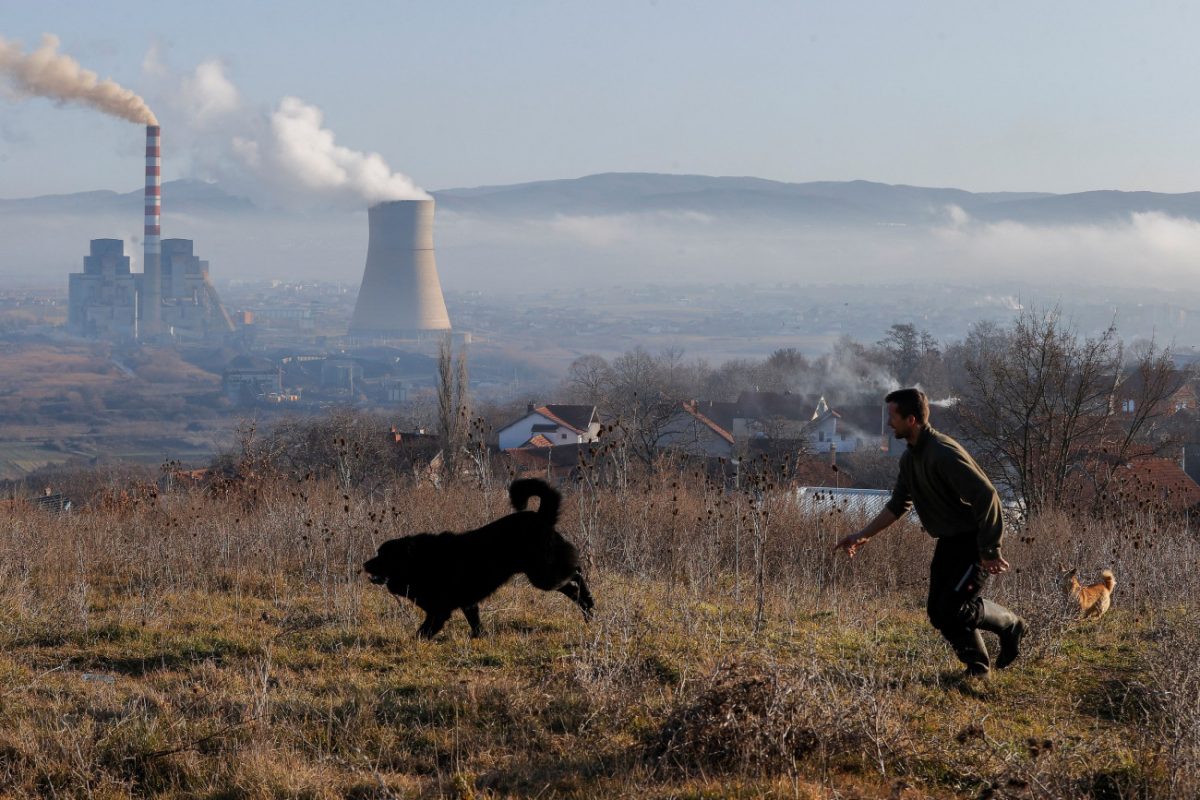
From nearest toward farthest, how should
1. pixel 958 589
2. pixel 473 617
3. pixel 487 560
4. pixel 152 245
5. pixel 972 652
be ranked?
pixel 958 589
pixel 972 652
pixel 487 560
pixel 473 617
pixel 152 245

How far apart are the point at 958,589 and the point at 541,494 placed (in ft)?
8.23

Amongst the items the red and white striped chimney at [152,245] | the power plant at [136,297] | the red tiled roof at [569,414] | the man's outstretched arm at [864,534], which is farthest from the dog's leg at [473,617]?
the power plant at [136,297]

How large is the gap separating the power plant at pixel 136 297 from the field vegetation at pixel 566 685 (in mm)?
160232

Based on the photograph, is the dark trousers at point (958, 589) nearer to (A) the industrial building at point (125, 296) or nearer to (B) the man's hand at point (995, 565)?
(B) the man's hand at point (995, 565)


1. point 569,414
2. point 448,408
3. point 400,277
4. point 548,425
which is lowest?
point 548,425

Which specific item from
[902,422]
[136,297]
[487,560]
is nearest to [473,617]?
[487,560]

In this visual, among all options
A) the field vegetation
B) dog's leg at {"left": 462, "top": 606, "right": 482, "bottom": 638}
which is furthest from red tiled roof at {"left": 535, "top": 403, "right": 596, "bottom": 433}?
dog's leg at {"left": 462, "top": 606, "right": 482, "bottom": 638}

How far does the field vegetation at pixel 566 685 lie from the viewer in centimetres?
477

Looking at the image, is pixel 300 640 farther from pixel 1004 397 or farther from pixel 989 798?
pixel 1004 397

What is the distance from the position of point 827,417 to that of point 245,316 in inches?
5668

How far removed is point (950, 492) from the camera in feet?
19.1

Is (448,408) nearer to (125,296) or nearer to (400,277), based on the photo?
(400,277)

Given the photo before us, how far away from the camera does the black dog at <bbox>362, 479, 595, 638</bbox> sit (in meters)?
7.03

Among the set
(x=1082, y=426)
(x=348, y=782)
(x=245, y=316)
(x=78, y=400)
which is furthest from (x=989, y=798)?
(x=245, y=316)
